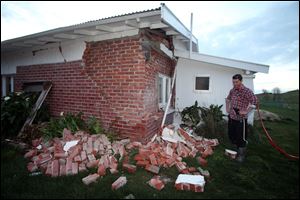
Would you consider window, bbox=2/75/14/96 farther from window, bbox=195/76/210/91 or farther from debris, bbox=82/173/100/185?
window, bbox=195/76/210/91

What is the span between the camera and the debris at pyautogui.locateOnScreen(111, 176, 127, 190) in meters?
3.01

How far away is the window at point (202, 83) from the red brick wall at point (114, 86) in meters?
1.85

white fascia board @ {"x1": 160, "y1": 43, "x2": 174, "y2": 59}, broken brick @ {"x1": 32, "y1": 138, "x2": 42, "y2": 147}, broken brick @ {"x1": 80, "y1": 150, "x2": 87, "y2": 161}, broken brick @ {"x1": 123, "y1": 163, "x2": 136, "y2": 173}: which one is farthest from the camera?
white fascia board @ {"x1": 160, "y1": 43, "x2": 174, "y2": 59}

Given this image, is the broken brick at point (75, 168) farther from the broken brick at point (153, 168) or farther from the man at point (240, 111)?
the man at point (240, 111)

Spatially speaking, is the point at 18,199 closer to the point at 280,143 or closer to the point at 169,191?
the point at 169,191

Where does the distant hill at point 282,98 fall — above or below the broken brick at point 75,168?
above

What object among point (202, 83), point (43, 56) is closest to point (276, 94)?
point (202, 83)

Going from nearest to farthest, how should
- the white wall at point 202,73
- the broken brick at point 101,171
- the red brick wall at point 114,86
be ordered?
the broken brick at point 101,171, the red brick wall at point 114,86, the white wall at point 202,73

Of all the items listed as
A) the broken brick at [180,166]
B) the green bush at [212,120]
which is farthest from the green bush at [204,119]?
the broken brick at [180,166]

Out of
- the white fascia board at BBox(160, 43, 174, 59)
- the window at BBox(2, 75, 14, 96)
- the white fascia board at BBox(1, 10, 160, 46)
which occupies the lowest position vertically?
the window at BBox(2, 75, 14, 96)

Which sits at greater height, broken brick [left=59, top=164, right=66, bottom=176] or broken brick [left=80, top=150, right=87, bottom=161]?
broken brick [left=80, top=150, right=87, bottom=161]

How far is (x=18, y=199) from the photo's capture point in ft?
8.89

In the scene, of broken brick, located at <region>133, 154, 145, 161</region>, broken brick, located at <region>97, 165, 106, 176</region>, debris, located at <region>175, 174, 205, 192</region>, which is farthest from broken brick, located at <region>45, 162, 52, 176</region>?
debris, located at <region>175, 174, 205, 192</region>

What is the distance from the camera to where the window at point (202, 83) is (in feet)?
23.7
